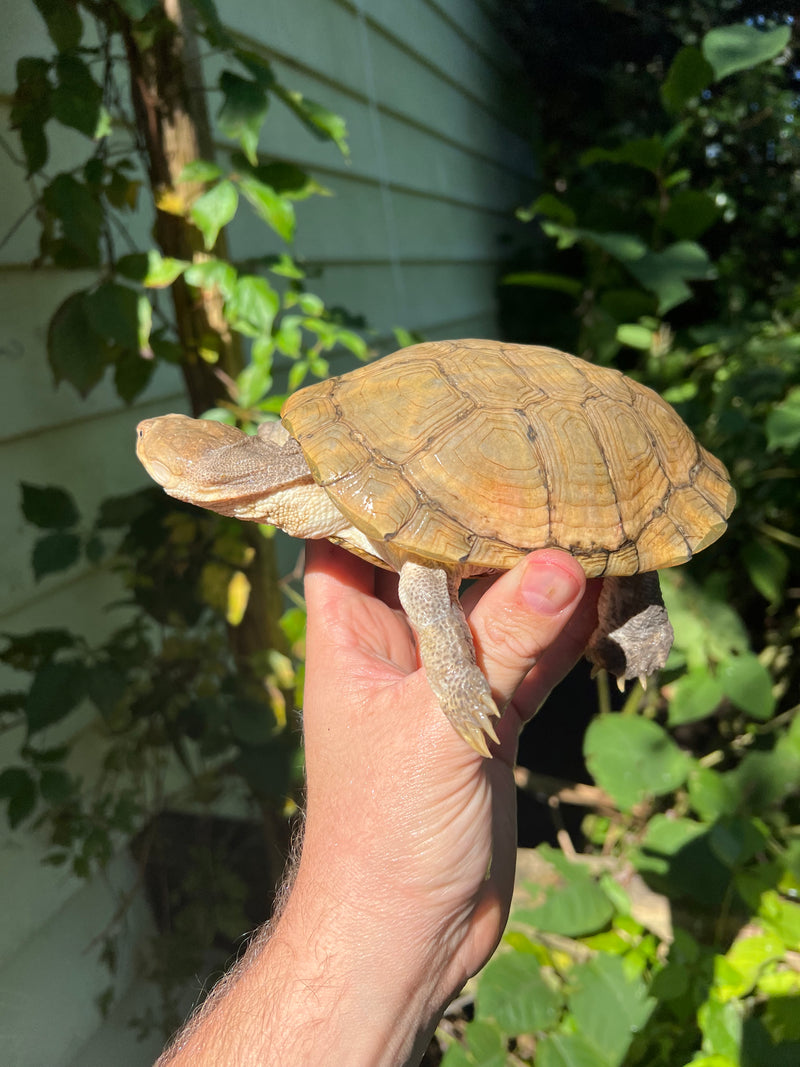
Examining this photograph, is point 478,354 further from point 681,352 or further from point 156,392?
point 681,352

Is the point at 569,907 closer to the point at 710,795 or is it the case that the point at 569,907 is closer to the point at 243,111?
the point at 710,795

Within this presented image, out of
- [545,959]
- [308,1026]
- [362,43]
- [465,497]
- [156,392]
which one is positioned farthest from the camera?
[362,43]

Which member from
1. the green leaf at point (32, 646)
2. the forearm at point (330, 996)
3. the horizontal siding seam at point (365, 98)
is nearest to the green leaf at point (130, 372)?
the green leaf at point (32, 646)

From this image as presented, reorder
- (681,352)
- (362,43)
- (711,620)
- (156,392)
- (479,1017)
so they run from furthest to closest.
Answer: (362,43), (681,352), (156,392), (711,620), (479,1017)

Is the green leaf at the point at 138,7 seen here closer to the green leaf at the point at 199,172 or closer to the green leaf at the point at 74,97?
the green leaf at the point at 74,97

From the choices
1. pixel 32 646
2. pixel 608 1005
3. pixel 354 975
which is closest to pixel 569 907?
pixel 608 1005

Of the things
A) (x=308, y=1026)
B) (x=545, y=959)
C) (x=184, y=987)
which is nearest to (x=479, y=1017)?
(x=545, y=959)

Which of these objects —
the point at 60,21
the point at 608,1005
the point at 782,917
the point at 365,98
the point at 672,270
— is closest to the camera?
the point at 60,21
